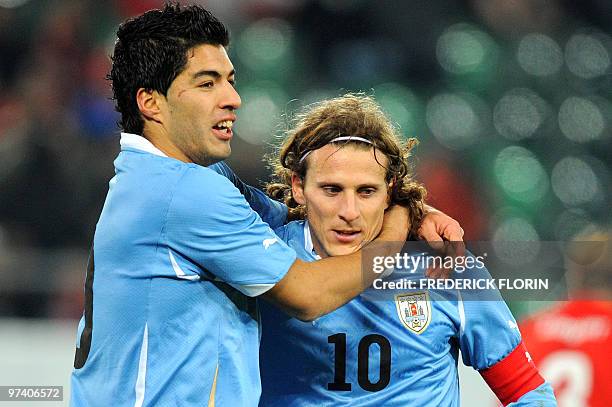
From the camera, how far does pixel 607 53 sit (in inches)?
290

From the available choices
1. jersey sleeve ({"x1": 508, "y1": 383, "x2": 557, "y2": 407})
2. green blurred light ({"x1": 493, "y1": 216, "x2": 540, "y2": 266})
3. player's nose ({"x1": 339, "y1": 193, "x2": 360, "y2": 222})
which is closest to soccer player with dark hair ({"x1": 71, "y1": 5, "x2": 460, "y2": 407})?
player's nose ({"x1": 339, "y1": 193, "x2": 360, "y2": 222})

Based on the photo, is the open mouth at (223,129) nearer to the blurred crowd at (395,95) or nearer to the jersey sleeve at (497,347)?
the jersey sleeve at (497,347)

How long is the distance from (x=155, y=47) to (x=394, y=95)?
4464 millimetres

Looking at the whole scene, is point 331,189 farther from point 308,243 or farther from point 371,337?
point 371,337

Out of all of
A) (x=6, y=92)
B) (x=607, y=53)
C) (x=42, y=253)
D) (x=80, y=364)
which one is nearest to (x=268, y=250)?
(x=80, y=364)

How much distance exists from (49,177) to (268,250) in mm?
3939

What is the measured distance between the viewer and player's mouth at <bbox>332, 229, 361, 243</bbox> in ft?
9.65

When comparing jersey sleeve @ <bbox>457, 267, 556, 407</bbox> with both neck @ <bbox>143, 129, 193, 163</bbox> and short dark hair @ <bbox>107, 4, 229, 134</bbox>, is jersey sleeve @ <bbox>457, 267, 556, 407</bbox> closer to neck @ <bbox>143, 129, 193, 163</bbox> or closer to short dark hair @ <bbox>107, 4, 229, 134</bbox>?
neck @ <bbox>143, 129, 193, 163</bbox>

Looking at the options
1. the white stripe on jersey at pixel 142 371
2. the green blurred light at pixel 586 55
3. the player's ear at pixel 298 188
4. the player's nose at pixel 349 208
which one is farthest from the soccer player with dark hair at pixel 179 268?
the green blurred light at pixel 586 55

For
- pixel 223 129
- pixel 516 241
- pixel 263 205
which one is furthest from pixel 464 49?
pixel 223 129

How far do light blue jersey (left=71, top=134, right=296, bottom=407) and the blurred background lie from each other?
323 centimetres

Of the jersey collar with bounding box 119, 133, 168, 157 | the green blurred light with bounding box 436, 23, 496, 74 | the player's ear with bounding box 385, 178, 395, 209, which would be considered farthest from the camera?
the green blurred light with bounding box 436, 23, 496, 74

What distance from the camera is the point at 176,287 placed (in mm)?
2580

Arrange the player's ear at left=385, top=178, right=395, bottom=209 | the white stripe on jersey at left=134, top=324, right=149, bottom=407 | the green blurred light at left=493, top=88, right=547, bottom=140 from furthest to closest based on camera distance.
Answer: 1. the green blurred light at left=493, top=88, right=547, bottom=140
2. the player's ear at left=385, top=178, right=395, bottom=209
3. the white stripe on jersey at left=134, top=324, right=149, bottom=407
